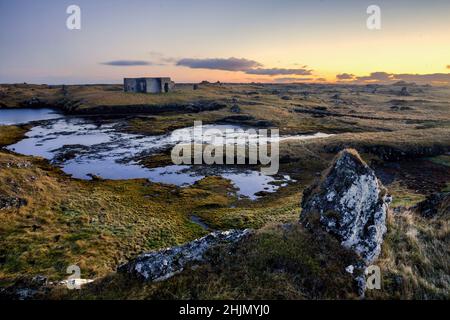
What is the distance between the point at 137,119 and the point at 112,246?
82.6 m

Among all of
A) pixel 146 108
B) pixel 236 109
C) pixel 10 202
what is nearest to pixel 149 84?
pixel 146 108

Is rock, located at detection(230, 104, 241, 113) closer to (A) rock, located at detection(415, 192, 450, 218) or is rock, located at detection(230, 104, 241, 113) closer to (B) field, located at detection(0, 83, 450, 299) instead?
(B) field, located at detection(0, 83, 450, 299)

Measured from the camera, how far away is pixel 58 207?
108ft

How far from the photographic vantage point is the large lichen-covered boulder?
12.5 metres

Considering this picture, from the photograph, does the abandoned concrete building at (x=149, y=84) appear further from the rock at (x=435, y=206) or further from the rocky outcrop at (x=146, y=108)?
the rock at (x=435, y=206)

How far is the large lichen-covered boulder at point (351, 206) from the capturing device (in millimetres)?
12461

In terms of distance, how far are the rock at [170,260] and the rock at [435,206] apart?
11.2 meters

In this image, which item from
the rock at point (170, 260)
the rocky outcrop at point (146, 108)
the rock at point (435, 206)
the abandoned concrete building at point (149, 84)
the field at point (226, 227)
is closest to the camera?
the field at point (226, 227)

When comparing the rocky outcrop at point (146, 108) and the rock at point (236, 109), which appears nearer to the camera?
the rock at point (236, 109)

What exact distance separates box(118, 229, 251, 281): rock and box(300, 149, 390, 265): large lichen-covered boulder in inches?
126

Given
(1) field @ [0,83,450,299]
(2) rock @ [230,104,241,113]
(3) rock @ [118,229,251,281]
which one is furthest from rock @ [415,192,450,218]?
(2) rock @ [230,104,241,113]

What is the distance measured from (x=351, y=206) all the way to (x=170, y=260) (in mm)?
7510

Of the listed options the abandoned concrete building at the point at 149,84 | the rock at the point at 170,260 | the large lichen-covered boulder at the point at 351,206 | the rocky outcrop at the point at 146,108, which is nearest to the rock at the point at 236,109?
the rocky outcrop at the point at 146,108

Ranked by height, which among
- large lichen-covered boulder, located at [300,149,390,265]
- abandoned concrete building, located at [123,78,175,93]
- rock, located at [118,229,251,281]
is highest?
abandoned concrete building, located at [123,78,175,93]
